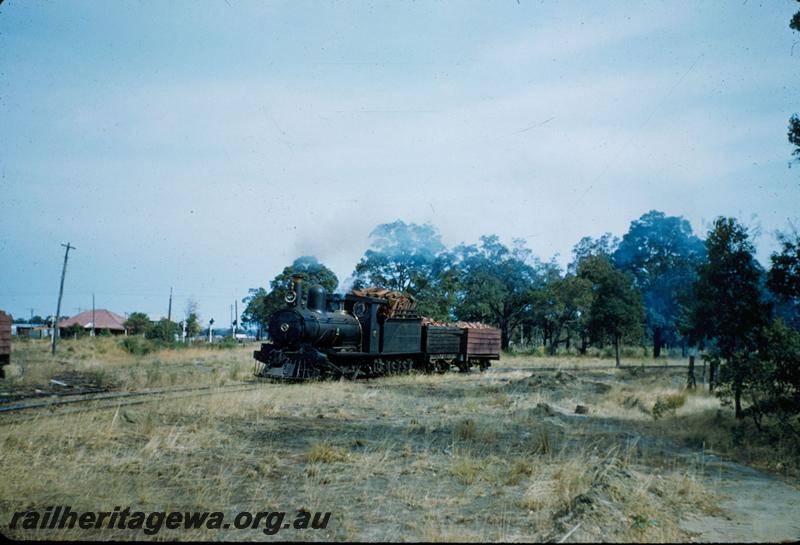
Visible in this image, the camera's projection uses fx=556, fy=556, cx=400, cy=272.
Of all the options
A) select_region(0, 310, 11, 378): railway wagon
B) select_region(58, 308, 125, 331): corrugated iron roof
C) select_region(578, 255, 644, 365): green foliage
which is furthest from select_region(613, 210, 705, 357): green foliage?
select_region(58, 308, 125, 331): corrugated iron roof

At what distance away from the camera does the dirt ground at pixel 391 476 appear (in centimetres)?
569

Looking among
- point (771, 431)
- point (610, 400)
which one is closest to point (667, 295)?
point (610, 400)

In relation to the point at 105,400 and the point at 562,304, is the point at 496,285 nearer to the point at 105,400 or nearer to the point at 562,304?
the point at 562,304

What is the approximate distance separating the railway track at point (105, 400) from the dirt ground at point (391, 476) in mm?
871

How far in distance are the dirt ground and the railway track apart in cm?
87

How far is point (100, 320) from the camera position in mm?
79938

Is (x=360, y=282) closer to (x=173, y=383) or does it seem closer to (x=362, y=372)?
(x=362, y=372)

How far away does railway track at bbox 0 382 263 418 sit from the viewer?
40.3 ft

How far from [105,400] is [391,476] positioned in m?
10.00

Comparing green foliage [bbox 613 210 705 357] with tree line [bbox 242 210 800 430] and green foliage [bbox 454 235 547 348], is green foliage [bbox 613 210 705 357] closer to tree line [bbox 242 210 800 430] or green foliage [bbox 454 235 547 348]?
tree line [bbox 242 210 800 430]

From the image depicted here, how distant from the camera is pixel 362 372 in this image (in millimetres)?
22938

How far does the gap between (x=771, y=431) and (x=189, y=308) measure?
289 feet

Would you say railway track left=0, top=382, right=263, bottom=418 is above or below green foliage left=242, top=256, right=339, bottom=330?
below

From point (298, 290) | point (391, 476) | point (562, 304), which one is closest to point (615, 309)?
point (562, 304)
